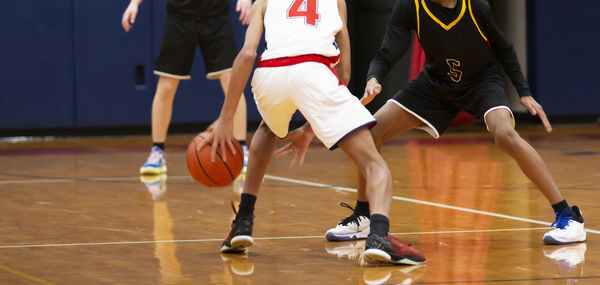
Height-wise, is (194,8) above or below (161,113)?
above

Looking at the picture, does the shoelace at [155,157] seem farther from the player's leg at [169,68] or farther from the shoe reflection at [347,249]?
the shoe reflection at [347,249]

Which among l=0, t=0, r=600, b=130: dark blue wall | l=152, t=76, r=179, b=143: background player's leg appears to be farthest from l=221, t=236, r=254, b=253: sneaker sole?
l=0, t=0, r=600, b=130: dark blue wall

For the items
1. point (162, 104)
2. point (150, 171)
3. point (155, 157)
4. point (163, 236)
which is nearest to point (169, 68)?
point (162, 104)

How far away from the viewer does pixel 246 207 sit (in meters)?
4.15

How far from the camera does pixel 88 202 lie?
576cm

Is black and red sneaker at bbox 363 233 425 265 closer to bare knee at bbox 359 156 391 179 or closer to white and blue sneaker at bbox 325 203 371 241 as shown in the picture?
bare knee at bbox 359 156 391 179

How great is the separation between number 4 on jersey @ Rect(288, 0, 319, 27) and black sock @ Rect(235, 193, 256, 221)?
2.63 ft

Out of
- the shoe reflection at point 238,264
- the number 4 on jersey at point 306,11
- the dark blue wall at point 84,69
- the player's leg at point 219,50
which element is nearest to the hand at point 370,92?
the number 4 on jersey at point 306,11

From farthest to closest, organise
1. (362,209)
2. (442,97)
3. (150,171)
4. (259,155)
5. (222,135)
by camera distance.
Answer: (150,171) < (442,97) < (362,209) < (259,155) < (222,135)

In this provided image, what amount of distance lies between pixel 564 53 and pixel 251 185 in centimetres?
870

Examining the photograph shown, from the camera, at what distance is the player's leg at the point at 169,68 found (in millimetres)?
7266

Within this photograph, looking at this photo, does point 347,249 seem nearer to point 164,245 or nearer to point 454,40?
point 164,245

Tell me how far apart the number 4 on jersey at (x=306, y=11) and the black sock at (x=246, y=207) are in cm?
80

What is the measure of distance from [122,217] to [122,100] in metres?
6.14
